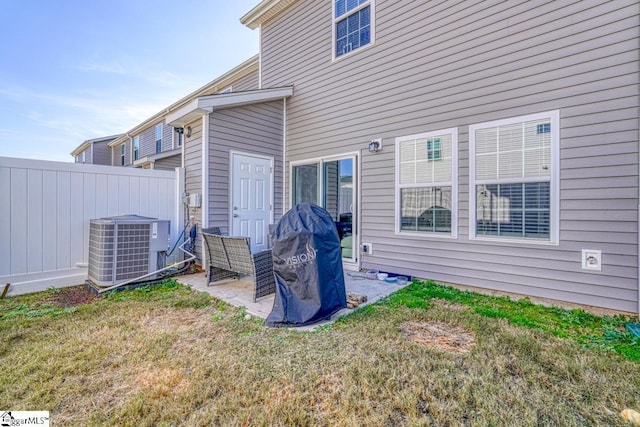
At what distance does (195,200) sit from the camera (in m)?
5.37

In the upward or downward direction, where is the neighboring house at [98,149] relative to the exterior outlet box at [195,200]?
upward

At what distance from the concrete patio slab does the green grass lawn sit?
0.19 m

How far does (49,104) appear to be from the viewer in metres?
11.8

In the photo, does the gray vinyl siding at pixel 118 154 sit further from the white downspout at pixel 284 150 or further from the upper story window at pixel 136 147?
the white downspout at pixel 284 150

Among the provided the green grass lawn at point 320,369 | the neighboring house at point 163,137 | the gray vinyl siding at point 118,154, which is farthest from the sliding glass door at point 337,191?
the gray vinyl siding at point 118,154

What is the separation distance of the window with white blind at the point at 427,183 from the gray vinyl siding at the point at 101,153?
21.0 meters

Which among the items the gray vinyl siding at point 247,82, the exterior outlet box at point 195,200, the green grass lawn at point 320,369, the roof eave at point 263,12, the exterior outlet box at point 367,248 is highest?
the roof eave at point 263,12

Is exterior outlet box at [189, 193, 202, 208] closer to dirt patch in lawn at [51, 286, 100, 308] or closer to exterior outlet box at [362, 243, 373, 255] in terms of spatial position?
dirt patch in lawn at [51, 286, 100, 308]

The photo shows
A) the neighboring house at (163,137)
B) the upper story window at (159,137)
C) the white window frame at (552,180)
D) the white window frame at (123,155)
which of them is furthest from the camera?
the white window frame at (123,155)

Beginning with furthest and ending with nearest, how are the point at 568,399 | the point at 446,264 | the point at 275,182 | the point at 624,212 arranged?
the point at 275,182 < the point at 446,264 < the point at 624,212 < the point at 568,399

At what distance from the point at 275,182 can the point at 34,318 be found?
437 centimetres

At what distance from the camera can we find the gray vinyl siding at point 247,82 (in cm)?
905

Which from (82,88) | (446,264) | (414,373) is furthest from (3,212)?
(82,88)

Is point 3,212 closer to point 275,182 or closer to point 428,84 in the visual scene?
point 275,182
